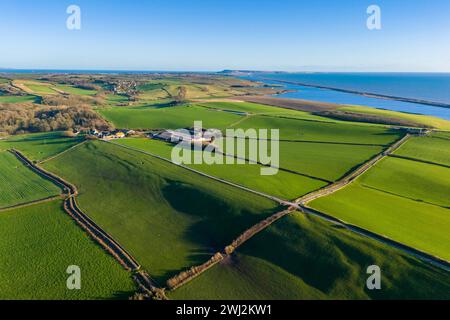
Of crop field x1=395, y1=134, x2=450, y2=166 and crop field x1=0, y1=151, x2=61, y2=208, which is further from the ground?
crop field x1=395, y1=134, x2=450, y2=166

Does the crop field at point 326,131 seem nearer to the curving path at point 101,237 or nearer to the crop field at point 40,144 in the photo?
the crop field at point 40,144

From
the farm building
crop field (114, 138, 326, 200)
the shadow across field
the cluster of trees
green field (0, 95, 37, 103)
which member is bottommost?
the shadow across field

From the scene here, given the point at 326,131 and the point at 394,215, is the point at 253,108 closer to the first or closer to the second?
the point at 326,131

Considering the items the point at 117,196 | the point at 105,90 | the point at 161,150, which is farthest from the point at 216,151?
the point at 105,90

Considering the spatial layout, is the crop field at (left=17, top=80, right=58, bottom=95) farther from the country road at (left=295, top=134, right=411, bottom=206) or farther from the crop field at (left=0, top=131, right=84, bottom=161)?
the country road at (left=295, top=134, right=411, bottom=206)

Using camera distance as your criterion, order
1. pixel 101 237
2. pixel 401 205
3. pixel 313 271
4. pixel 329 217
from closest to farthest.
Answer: pixel 313 271, pixel 329 217, pixel 101 237, pixel 401 205

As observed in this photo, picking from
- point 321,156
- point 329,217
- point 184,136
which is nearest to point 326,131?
point 321,156

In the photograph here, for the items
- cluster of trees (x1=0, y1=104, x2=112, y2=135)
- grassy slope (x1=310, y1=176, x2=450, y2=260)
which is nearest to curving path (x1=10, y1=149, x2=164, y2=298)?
grassy slope (x1=310, y1=176, x2=450, y2=260)

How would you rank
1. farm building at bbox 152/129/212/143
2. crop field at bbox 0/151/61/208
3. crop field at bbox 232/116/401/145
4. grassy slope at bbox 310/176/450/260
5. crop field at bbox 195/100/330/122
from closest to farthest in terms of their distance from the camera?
grassy slope at bbox 310/176/450/260
crop field at bbox 0/151/61/208
crop field at bbox 232/116/401/145
farm building at bbox 152/129/212/143
crop field at bbox 195/100/330/122
